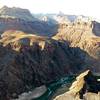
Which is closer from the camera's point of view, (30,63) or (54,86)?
(54,86)

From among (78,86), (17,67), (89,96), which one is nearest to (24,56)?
(17,67)

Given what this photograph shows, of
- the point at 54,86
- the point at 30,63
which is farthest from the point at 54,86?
the point at 30,63

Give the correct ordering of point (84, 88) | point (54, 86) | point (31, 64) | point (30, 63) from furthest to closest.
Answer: point (30, 63) < point (31, 64) < point (54, 86) < point (84, 88)

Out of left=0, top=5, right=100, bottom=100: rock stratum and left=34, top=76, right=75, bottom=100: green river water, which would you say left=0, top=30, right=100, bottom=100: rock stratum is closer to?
left=0, top=5, right=100, bottom=100: rock stratum

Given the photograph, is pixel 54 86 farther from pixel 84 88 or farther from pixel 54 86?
pixel 84 88

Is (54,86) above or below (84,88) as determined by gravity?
below

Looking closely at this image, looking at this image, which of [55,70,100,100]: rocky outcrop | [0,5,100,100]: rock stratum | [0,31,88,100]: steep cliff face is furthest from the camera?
[0,31,88,100]: steep cliff face

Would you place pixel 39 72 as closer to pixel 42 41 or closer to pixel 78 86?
pixel 42 41

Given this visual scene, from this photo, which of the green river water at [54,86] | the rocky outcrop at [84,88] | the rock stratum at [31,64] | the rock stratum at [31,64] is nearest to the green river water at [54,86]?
the green river water at [54,86]

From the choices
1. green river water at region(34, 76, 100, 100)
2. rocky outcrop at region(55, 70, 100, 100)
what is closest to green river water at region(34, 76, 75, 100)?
green river water at region(34, 76, 100, 100)
